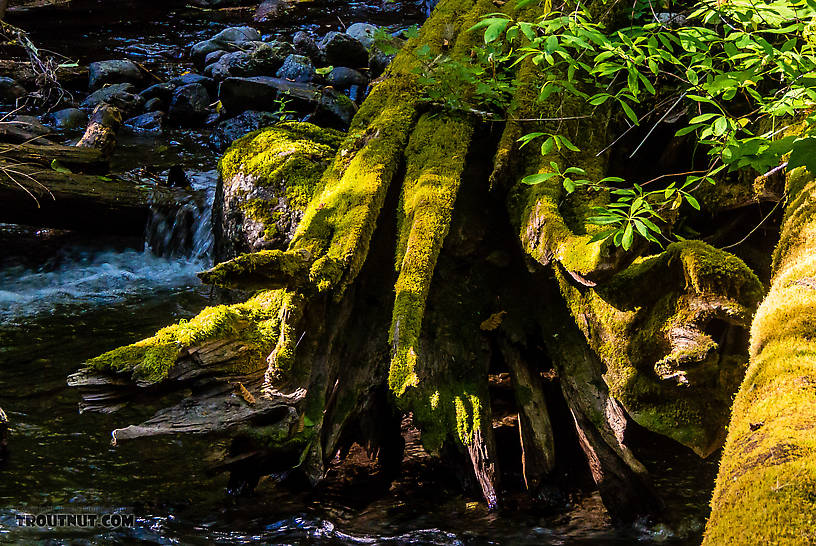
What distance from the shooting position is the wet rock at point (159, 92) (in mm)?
12484

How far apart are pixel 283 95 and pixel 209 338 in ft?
28.4

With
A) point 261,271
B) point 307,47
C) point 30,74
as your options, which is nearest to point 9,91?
point 30,74

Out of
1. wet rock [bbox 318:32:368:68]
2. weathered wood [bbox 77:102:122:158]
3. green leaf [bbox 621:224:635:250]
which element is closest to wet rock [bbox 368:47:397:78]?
wet rock [bbox 318:32:368:68]

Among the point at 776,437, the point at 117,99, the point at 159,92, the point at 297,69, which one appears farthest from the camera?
the point at 297,69

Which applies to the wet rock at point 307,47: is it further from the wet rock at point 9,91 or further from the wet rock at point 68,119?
the wet rock at point 9,91

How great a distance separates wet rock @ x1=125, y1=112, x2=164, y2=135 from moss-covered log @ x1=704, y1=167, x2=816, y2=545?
11.1 meters

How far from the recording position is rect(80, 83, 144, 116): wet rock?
1212 centimetres

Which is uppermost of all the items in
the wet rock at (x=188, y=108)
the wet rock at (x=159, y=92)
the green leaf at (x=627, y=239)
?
the wet rock at (x=159, y=92)

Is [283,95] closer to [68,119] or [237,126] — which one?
[237,126]

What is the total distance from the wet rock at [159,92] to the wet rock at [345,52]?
2930mm

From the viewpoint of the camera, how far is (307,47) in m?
13.8

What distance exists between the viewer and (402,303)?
350 cm

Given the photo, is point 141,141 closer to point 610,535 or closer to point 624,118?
point 624,118

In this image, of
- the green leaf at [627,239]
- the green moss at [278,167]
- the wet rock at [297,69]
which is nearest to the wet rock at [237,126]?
the wet rock at [297,69]
